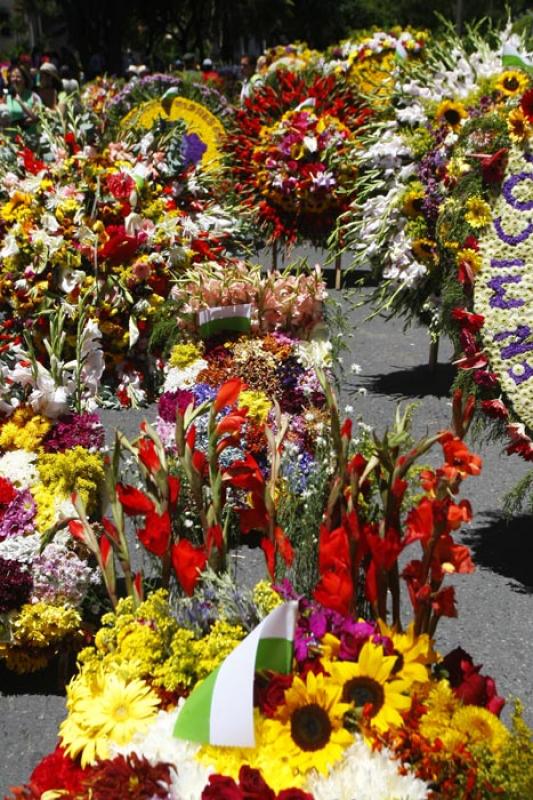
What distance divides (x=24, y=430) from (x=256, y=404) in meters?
1.10

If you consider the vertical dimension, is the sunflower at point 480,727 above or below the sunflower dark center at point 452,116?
below

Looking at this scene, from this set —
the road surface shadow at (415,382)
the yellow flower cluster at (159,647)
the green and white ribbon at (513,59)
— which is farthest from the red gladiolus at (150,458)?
the road surface shadow at (415,382)

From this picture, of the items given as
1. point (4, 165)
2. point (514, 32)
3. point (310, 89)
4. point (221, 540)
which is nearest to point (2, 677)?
point (221, 540)

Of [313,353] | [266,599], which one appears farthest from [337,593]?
[313,353]

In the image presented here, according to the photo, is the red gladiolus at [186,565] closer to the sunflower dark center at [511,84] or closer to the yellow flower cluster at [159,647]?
the yellow flower cluster at [159,647]

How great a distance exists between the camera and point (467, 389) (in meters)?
4.03

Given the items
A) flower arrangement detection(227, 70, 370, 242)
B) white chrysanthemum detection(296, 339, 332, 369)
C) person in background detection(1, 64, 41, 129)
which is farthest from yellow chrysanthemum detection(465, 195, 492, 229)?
person in background detection(1, 64, 41, 129)

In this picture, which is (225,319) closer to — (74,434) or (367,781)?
(74,434)

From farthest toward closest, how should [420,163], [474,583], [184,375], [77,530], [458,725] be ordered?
1. [420,163]
2. [184,375]
3. [474,583]
4. [77,530]
5. [458,725]

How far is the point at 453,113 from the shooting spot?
5316 millimetres

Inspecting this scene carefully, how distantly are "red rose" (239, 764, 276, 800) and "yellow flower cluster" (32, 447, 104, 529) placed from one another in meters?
1.77

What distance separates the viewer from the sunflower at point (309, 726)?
193 cm

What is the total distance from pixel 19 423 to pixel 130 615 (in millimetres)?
1577

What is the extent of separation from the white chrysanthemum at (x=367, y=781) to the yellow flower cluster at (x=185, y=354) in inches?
114
